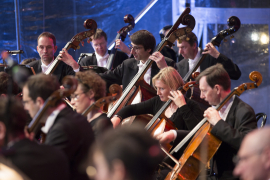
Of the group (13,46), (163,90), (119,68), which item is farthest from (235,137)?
(13,46)

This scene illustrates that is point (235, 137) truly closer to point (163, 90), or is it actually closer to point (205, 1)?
point (163, 90)

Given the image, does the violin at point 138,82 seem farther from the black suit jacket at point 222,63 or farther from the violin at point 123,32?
the violin at point 123,32

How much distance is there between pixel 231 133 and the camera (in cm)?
208

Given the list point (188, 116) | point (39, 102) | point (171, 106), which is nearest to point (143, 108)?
point (171, 106)

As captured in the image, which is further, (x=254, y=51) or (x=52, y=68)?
(x=254, y=51)

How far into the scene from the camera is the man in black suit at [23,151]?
1.37 metres

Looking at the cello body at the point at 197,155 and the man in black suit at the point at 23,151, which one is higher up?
the man in black suit at the point at 23,151

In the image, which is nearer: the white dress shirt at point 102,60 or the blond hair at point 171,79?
the blond hair at point 171,79

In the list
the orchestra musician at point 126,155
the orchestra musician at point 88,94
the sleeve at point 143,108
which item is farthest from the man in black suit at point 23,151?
the sleeve at point 143,108

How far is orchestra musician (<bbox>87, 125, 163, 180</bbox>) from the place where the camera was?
90 centimetres

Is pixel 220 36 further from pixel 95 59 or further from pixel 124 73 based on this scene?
pixel 95 59

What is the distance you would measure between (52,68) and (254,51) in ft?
11.0

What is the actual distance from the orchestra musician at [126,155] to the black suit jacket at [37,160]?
51 cm

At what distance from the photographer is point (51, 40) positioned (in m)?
3.65
